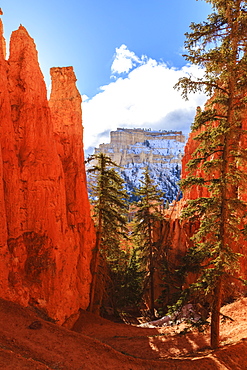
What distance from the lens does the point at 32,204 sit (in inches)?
391

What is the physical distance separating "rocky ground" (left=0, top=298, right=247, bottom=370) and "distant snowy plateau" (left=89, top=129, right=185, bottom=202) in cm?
13009

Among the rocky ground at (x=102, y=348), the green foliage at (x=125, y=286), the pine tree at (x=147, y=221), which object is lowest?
the green foliage at (x=125, y=286)

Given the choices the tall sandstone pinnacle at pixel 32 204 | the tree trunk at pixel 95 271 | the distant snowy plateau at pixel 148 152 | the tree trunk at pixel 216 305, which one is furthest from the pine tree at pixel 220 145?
the distant snowy plateau at pixel 148 152

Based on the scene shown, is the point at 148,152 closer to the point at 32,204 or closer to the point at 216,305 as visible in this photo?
the point at 32,204

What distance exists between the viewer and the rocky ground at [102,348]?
224 inches

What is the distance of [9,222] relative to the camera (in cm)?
894

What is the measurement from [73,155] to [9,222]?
6.31 m

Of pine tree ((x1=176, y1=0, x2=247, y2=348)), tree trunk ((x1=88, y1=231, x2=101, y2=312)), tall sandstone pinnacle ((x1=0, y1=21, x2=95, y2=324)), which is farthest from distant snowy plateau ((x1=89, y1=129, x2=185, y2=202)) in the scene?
pine tree ((x1=176, y1=0, x2=247, y2=348))

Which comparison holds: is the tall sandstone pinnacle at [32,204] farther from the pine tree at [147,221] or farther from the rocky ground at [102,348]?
the pine tree at [147,221]

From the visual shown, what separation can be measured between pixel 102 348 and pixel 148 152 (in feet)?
523

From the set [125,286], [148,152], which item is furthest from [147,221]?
[148,152]

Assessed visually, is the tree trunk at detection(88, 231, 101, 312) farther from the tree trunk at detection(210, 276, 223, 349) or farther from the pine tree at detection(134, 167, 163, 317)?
the tree trunk at detection(210, 276, 223, 349)

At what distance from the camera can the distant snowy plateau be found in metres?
149

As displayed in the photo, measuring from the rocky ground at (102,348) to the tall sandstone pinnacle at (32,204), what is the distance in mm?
1427
